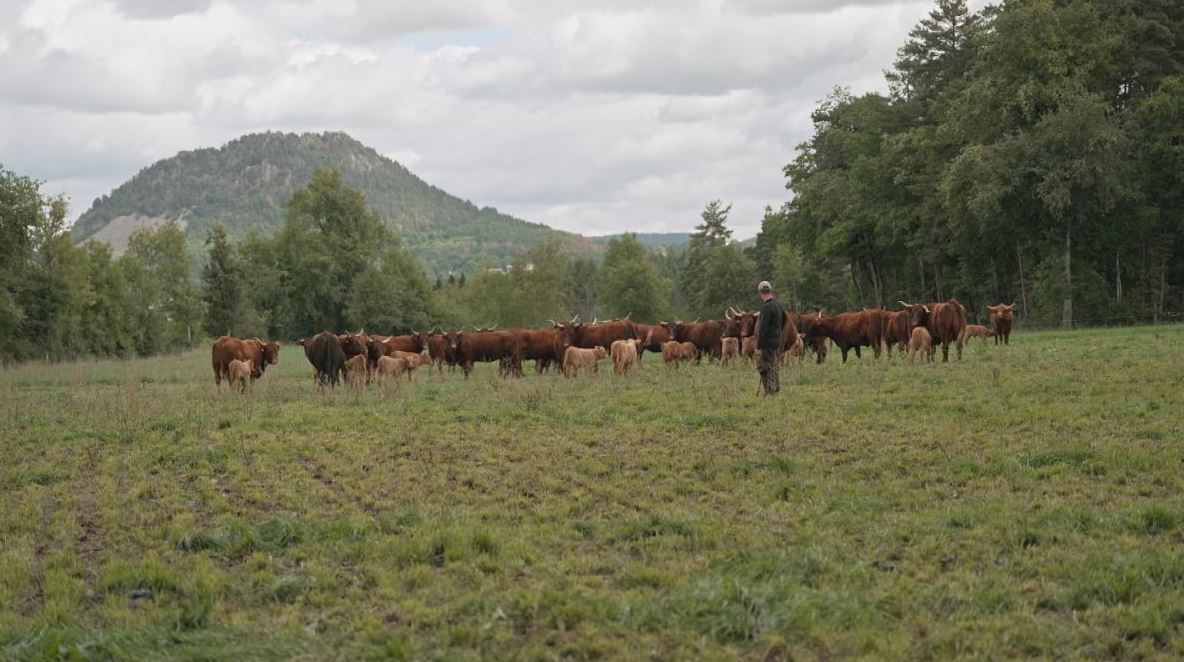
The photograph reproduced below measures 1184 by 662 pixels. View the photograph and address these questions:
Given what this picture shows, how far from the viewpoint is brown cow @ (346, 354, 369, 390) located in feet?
79.9

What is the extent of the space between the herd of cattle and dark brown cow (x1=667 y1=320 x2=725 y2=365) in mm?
30

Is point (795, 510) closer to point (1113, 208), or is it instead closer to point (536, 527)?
point (536, 527)

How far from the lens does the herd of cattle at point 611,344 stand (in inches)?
985

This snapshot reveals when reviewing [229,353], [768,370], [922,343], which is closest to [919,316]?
[922,343]

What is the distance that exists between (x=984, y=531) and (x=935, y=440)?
415 cm

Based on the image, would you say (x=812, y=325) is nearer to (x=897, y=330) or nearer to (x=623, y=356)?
(x=897, y=330)

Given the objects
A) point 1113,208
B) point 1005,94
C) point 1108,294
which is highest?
point 1005,94

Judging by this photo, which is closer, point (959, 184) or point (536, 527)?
point (536, 527)

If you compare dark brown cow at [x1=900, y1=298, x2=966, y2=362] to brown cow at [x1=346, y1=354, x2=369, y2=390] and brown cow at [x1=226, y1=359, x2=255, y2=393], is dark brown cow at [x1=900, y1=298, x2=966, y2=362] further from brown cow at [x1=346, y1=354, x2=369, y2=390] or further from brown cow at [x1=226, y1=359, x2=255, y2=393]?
brown cow at [x1=226, y1=359, x2=255, y2=393]

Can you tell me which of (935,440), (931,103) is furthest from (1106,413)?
(931,103)

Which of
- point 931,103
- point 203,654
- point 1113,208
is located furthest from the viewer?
point 931,103

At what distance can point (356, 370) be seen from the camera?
85.2 feet

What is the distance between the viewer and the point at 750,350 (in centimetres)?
2605

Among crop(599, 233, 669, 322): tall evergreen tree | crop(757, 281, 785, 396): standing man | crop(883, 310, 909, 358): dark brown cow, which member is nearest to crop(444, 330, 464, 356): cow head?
crop(883, 310, 909, 358): dark brown cow
